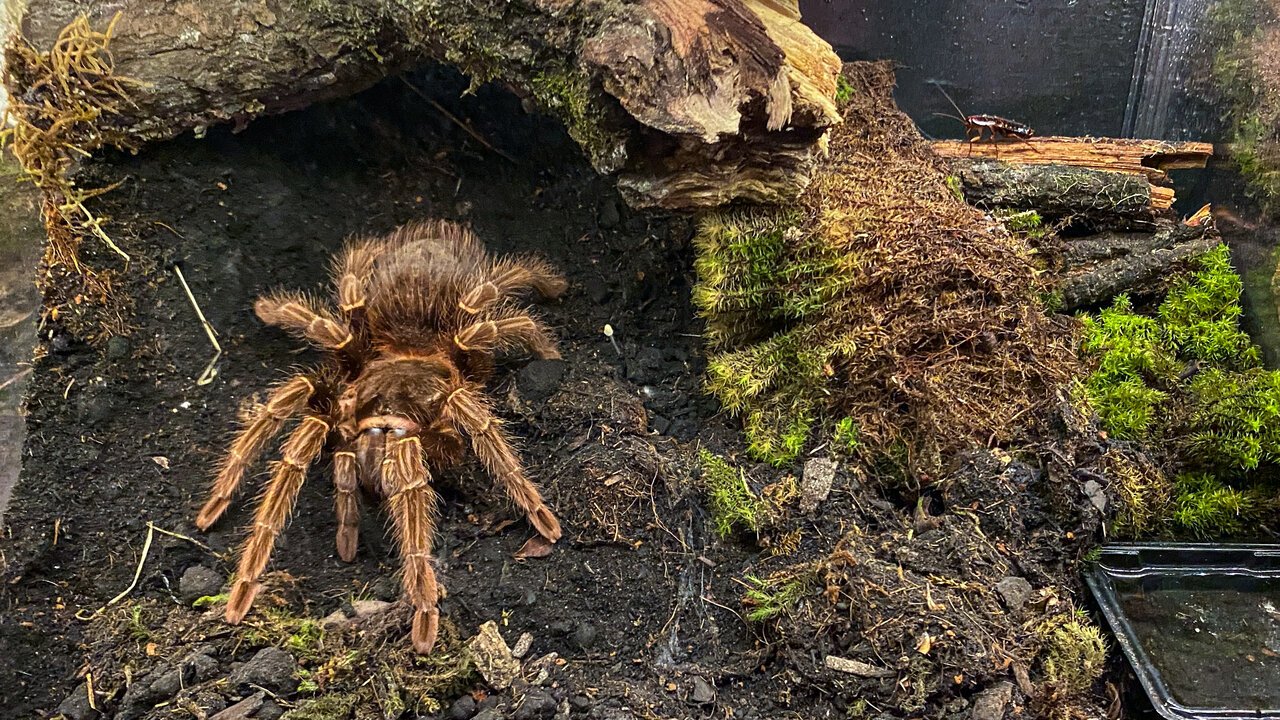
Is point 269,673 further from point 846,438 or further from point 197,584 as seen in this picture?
point 846,438

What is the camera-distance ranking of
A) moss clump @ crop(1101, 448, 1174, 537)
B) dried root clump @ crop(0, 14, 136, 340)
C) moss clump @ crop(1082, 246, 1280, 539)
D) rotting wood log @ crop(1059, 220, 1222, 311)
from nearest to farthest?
1. dried root clump @ crop(0, 14, 136, 340)
2. moss clump @ crop(1101, 448, 1174, 537)
3. moss clump @ crop(1082, 246, 1280, 539)
4. rotting wood log @ crop(1059, 220, 1222, 311)

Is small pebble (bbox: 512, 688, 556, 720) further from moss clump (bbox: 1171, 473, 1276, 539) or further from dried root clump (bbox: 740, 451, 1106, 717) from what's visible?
moss clump (bbox: 1171, 473, 1276, 539)

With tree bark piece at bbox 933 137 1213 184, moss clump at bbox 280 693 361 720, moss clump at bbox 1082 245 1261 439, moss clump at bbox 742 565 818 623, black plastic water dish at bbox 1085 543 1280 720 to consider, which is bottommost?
black plastic water dish at bbox 1085 543 1280 720

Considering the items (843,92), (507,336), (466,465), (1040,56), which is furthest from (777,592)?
(1040,56)

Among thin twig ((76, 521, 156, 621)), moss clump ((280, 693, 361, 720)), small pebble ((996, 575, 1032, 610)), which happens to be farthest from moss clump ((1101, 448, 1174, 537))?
thin twig ((76, 521, 156, 621))

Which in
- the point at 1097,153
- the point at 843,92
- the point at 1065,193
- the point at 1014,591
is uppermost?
the point at 843,92

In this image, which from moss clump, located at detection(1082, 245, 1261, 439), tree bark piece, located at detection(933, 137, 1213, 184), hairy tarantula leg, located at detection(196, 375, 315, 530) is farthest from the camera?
Answer: tree bark piece, located at detection(933, 137, 1213, 184)
